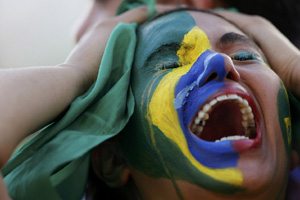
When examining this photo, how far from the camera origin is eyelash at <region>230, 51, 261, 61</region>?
1100mm

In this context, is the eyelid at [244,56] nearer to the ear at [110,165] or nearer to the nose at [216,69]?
the nose at [216,69]

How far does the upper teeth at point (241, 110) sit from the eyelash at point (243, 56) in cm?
19

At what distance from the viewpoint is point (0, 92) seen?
874 millimetres

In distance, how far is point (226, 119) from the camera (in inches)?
41.2

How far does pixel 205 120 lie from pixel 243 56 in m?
0.24

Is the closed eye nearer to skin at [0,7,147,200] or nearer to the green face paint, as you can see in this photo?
the green face paint

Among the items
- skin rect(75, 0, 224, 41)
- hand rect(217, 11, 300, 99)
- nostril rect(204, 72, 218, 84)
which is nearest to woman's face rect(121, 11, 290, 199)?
nostril rect(204, 72, 218, 84)

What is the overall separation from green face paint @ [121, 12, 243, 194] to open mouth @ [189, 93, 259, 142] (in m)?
0.09

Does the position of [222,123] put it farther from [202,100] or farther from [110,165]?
[110,165]

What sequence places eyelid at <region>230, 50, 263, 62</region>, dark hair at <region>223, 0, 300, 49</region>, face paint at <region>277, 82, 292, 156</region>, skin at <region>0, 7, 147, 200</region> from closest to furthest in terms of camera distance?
skin at <region>0, 7, 147, 200</region> → face paint at <region>277, 82, 292, 156</region> → eyelid at <region>230, 50, 263, 62</region> → dark hair at <region>223, 0, 300, 49</region>

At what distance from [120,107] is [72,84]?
0.47ft

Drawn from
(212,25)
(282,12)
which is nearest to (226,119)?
(212,25)

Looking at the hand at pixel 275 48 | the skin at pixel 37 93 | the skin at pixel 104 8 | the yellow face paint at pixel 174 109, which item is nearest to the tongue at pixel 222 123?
the yellow face paint at pixel 174 109

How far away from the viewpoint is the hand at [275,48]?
3.83 feet
